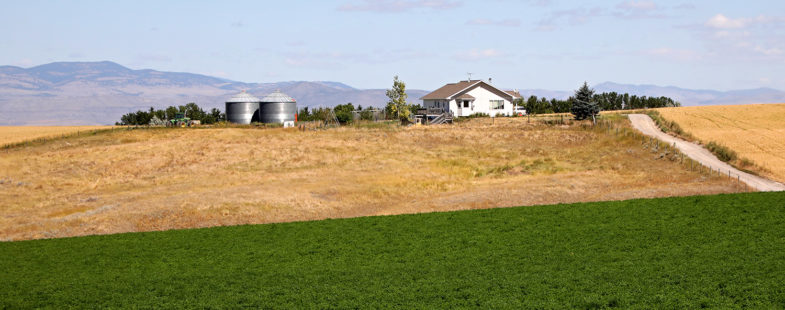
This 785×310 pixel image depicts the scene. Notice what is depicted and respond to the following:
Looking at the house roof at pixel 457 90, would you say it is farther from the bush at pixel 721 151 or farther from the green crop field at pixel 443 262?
the green crop field at pixel 443 262

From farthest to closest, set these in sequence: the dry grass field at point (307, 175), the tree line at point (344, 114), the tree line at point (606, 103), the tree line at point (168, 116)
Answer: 1. the tree line at point (606, 103)
2. the tree line at point (168, 116)
3. the tree line at point (344, 114)
4. the dry grass field at point (307, 175)

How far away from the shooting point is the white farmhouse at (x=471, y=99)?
9550 centimetres

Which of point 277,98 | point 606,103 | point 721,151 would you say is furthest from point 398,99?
point 721,151

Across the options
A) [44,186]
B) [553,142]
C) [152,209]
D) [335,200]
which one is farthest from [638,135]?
[44,186]

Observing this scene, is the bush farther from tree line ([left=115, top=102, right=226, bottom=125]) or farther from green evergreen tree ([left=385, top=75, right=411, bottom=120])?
tree line ([left=115, top=102, right=226, bottom=125])

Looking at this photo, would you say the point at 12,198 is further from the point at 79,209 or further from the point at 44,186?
the point at 79,209

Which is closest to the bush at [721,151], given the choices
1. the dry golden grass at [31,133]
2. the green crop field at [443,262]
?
the green crop field at [443,262]

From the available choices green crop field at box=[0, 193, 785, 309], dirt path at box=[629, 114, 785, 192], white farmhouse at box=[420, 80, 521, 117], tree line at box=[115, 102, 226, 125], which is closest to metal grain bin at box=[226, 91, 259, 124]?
tree line at box=[115, 102, 226, 125]

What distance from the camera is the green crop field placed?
1980cm

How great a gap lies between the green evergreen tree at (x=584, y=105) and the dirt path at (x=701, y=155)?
480 cm

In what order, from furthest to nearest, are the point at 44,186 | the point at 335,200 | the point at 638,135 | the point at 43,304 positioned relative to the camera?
1. the point at 638,135
2. the point at 44,186
3. the point at 335,200
4. the point at 43,304

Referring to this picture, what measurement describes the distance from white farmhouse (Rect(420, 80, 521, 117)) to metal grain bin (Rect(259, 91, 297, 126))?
21.1 meters

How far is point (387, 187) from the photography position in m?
44.2

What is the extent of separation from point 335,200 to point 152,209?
10769mm
